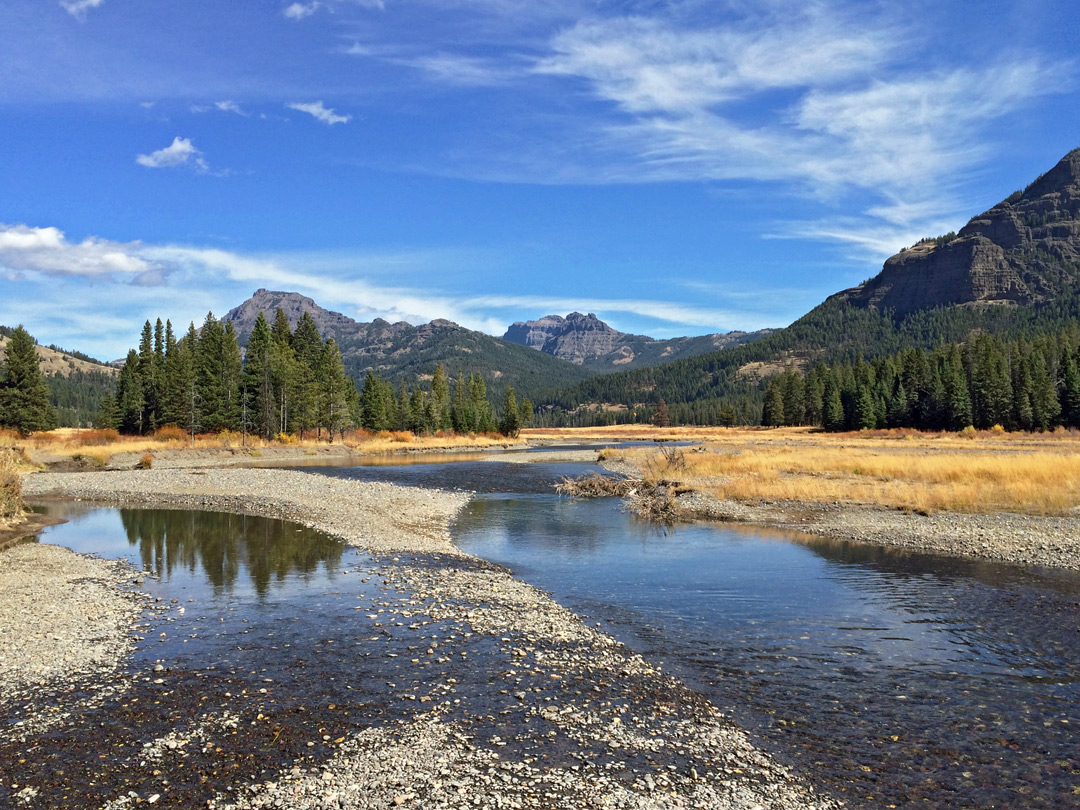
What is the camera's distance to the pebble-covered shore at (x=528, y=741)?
333 inches

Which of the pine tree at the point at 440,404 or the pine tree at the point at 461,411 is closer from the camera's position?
the pine tree at the point at 440,404

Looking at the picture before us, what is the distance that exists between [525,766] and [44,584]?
17484mm

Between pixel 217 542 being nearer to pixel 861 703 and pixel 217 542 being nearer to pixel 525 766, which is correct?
pixel 525 766

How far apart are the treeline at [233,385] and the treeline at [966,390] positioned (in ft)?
323

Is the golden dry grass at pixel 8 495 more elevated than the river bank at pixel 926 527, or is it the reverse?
the golden dry grass at pixel 8 495

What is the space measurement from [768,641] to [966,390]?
357 ft

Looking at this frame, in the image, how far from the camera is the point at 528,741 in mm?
10102

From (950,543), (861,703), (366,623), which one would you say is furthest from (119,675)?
(950,543)

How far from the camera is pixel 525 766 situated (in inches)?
365

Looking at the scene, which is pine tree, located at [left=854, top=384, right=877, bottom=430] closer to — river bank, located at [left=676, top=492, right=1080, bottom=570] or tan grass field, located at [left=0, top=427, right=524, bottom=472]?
tan grass field, located at [left=0, top=427, right=524, bottom=472]

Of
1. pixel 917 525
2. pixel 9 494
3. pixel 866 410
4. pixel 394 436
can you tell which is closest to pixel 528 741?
pixel 917 525

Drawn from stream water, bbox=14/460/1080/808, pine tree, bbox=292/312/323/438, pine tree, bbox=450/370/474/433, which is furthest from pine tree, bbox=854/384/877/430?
stream water, bbox=14/460/1080/808

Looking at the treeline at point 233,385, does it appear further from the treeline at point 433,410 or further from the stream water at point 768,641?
the stream water at point 768,641

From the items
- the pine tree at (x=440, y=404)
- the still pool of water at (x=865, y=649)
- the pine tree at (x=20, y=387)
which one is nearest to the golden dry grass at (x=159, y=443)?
the pine tree at (x=20, y=387)
